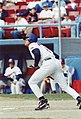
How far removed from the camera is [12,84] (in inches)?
811

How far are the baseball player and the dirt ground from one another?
263 inches

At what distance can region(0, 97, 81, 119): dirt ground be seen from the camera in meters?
10.4

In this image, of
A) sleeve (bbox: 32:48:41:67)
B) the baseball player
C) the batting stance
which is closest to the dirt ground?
the batting stance

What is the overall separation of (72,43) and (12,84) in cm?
261

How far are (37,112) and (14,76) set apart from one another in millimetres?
9625

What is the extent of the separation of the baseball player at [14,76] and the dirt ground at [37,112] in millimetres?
6681

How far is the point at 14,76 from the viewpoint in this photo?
20828mm

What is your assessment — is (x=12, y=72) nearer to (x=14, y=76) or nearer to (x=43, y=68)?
(x=14, y=76)

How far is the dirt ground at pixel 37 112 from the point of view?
10.4m

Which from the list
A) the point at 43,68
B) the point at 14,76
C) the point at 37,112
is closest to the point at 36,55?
the point at 43,68

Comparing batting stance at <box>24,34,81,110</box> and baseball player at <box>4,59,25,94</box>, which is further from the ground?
batting stance at <box>24,34,81,110</box>

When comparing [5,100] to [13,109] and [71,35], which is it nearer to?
[13,109]

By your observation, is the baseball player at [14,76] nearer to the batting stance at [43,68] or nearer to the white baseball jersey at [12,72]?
the white baseball jersey at [12,72]

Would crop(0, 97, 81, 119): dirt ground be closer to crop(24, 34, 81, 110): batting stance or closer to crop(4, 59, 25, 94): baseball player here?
crop(24, 34, 81, 110): batting stance
